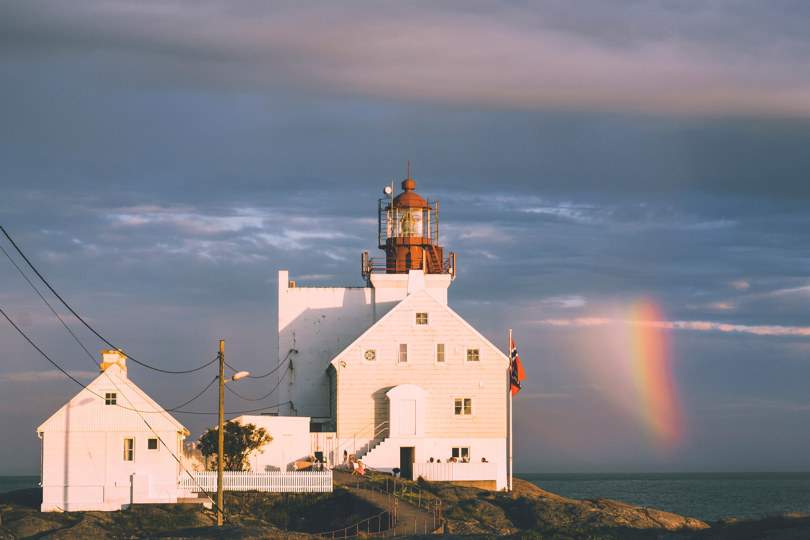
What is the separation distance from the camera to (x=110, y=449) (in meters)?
40.1

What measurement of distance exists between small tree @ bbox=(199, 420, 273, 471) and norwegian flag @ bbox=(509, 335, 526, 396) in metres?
12.0

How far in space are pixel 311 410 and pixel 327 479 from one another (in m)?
14.9

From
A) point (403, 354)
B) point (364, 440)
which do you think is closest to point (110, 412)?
point (364, 440)

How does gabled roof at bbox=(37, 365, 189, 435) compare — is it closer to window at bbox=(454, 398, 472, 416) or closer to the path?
the path

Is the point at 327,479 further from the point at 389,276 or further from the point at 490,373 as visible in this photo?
the point at 389,276

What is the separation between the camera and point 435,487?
42.8 metres

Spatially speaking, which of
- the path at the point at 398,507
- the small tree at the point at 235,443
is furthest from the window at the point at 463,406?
the small tree at the point at 235,443

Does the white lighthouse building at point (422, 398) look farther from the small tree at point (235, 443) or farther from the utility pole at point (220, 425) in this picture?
the utility pole at point (220, 425)

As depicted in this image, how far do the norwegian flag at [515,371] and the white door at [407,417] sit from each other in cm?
476

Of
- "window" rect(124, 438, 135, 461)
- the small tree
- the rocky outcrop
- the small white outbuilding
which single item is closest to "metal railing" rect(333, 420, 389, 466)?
the small tree

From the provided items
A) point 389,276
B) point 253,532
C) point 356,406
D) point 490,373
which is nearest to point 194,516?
point 253,532

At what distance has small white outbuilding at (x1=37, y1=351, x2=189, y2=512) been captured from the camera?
39.5 metres

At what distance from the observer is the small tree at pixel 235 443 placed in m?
43.6

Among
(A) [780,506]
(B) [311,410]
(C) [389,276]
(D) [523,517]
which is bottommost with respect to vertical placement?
(A) [780,506]
